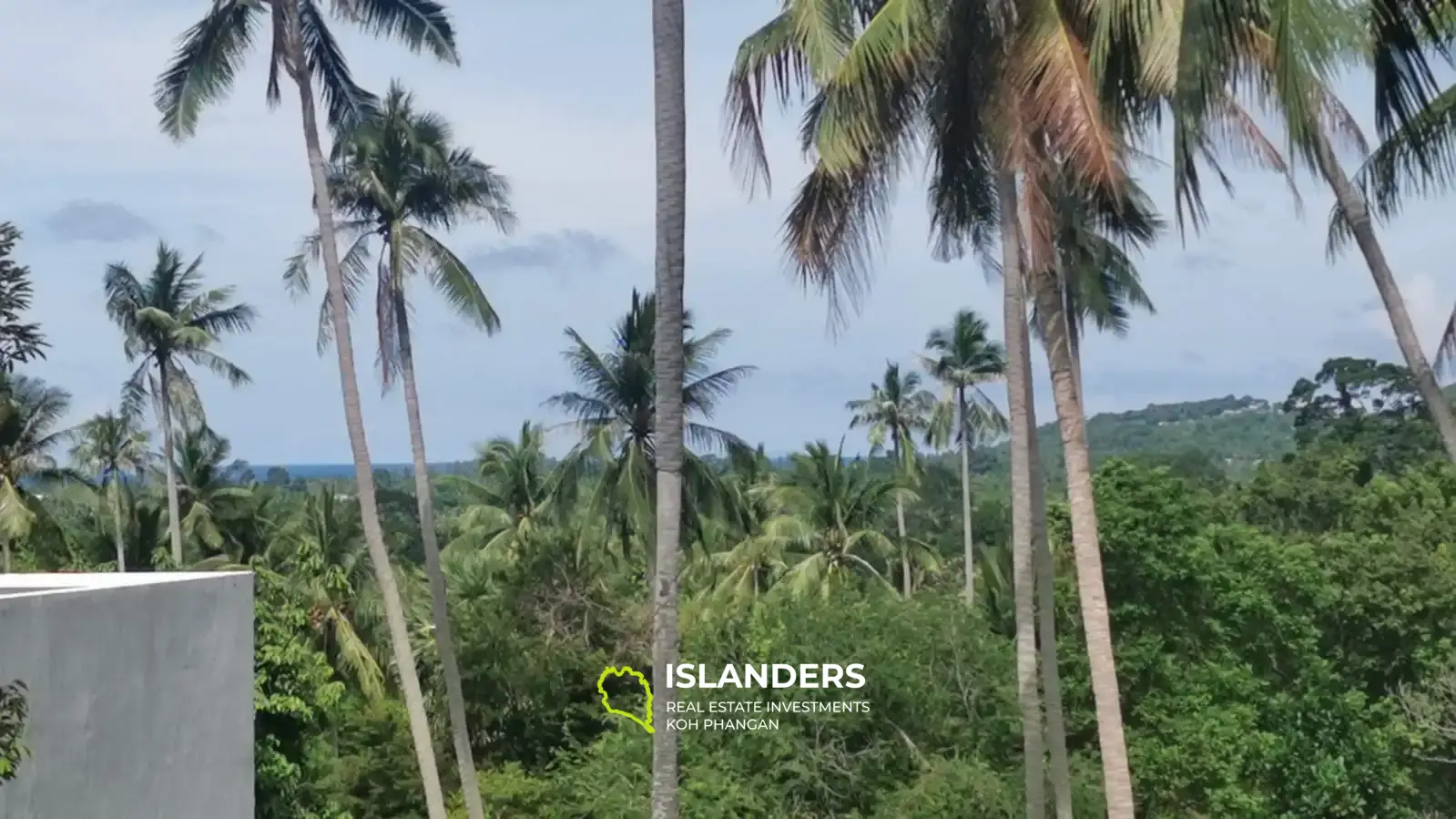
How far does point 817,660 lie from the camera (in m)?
18.7

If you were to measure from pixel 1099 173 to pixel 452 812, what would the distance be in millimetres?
16710

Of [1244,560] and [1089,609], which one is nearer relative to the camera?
[1089,609]

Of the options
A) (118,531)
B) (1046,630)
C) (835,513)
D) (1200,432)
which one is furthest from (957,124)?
(1200,432)

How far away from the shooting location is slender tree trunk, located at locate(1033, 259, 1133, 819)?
1053cm

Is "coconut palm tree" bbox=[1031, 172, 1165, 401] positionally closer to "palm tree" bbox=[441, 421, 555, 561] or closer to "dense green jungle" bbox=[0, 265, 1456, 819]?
"dense green jungle" bbox=[0, 265, 1456, 819]

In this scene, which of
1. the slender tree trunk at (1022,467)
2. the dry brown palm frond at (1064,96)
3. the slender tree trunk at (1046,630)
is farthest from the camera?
the slender tree trunk at (1046,630)

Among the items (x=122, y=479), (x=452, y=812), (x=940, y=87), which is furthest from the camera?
(x=122, y=479)

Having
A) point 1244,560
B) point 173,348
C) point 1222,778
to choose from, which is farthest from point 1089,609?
point 173,348

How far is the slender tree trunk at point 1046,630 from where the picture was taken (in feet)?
47.2

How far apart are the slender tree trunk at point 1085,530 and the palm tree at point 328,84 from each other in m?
9.14

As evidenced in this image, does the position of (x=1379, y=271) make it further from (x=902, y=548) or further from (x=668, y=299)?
(x=902, y=548)

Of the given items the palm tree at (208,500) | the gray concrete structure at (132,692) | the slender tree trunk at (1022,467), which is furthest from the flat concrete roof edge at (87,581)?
the palm tree at (208,500)

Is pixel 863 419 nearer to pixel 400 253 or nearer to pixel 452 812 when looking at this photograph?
pixel 452 812

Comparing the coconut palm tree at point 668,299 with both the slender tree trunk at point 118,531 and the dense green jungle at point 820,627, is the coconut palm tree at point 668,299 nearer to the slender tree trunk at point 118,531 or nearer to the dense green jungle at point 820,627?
the dense green jungle at point 820,627
